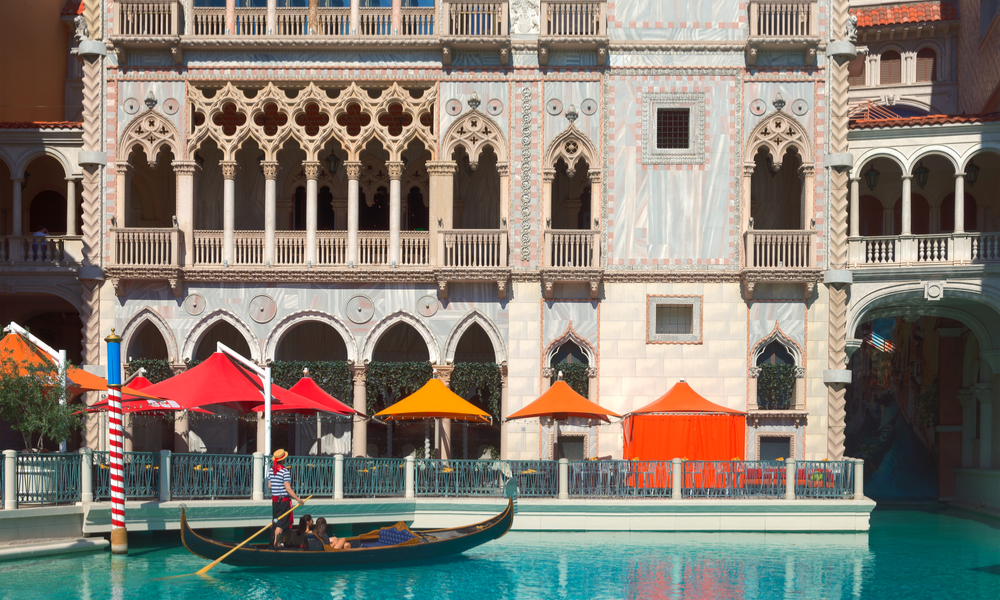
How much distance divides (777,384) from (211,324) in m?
14.5

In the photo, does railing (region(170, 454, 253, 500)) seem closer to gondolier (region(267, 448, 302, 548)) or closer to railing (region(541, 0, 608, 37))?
gondolier (region(267, 448, 302, 548))

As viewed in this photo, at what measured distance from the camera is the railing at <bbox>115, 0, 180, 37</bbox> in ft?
86.6

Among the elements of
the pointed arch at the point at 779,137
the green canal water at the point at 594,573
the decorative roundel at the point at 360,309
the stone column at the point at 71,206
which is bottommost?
the green canal water at the point at 594,573

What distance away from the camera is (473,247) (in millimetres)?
26266

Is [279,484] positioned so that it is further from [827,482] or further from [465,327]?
[827,482]

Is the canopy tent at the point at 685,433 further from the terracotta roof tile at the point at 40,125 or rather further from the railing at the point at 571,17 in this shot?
the terracotta roof tile at the point at 40,125

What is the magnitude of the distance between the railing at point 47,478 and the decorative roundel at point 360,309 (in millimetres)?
8497

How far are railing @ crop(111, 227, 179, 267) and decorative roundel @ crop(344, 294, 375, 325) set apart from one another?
467 cm

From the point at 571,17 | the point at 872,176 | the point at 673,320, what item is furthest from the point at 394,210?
the point at 872,176

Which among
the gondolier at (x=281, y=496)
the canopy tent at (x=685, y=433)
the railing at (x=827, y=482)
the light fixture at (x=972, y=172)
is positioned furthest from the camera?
the light fixture at (x=972, y=172)

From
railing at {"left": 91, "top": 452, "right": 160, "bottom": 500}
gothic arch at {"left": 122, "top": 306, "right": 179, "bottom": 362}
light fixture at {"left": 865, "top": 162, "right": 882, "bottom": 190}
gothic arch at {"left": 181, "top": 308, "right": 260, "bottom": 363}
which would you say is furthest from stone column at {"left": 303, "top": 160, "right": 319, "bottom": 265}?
light fixture at {"left": 865, "top": 162, "right": 882, "bottom": 190}

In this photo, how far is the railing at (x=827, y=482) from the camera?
23.0 meters

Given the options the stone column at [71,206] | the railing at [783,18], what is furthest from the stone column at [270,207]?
the railing at [783,18]

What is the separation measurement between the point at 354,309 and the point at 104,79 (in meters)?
8.77
